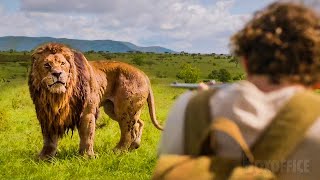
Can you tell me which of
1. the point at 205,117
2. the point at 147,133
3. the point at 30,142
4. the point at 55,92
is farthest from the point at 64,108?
the point at 205,117

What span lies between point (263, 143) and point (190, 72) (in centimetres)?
4187

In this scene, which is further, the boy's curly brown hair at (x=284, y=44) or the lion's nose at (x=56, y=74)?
the lion's nose at (x=56, y=74)

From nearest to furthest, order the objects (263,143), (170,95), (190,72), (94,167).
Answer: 1. (263,143)
2. (94,167)
3. (170,95)
4. (190,72)

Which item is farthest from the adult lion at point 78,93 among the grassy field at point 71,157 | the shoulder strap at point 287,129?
the shoulder strap at point 287,129

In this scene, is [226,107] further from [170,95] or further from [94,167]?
[170,95]

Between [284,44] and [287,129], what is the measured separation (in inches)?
12.5

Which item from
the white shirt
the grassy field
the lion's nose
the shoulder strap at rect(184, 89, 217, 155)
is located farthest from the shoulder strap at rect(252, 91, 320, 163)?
the lion's nose

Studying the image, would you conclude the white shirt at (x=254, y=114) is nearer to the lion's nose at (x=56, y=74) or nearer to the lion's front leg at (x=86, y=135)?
the lion's nose at (x=56, y=74)

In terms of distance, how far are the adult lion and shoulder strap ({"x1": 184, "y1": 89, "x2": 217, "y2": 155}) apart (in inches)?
277

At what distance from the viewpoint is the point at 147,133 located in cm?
1262

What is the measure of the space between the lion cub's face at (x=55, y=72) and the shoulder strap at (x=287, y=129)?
284 inches

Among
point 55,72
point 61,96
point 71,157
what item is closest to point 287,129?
point 55,72

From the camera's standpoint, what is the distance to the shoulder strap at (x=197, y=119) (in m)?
2.30

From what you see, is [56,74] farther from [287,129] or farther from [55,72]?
[287,129]
